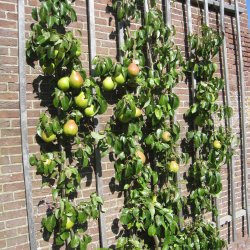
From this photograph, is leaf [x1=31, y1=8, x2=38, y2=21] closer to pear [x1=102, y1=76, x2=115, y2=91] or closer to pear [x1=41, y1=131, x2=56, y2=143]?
pear [x1=102, y1=76, x2=115, y2=91]

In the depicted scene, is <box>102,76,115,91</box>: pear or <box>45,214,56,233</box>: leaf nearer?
<box>45,214,56,233</box>: leaf

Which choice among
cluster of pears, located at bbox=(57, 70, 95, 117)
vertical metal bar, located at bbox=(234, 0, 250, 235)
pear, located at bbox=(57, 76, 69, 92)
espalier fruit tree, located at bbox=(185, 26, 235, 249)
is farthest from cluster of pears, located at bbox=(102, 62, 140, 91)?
vertical metal bar, located at bbox=(234, 0, 250, 235)

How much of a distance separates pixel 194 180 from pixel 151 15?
1.75 metres

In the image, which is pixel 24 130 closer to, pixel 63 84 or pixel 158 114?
pixel 63 84

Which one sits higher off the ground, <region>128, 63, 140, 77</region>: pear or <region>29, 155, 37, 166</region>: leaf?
<region>128, 63, 140, 77</region>: pear

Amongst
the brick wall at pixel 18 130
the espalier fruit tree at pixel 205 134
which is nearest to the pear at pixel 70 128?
the brick wall at pixel 18 130

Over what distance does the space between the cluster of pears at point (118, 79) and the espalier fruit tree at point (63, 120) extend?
0.11 meters

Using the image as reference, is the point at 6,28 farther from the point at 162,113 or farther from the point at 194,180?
the point at 194,180

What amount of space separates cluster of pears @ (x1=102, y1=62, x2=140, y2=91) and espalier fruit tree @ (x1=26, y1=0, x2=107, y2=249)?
0.35 ft

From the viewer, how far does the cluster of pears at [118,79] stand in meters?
3.07

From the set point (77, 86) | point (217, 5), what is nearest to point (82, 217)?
point (77, 86)

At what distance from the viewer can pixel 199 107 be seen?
3.73 meters

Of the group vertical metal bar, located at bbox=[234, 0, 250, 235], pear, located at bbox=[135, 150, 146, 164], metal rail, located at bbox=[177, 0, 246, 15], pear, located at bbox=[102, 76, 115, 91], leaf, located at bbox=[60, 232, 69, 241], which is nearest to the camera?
leaf, located at bbox=[60, 232, 69, 241]

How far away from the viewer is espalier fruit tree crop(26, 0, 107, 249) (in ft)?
9.25
